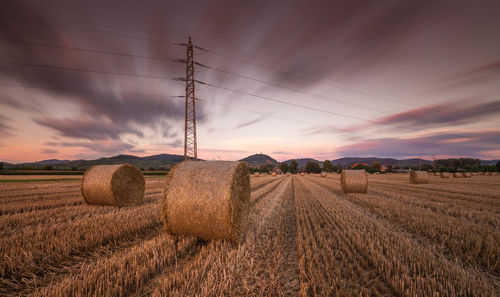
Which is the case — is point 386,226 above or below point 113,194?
below

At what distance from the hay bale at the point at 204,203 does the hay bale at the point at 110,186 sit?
429 centimetres

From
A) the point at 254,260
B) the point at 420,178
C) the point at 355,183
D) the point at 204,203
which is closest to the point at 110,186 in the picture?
the point at 204,203

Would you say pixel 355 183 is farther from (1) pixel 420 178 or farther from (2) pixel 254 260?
(1) pixel 420 178

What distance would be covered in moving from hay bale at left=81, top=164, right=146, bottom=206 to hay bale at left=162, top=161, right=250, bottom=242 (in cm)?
429

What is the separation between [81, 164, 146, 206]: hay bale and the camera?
22.5 feet

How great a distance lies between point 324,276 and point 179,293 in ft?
6.31

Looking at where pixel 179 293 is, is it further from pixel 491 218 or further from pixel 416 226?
pixel 491 218

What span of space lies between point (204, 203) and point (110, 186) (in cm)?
514

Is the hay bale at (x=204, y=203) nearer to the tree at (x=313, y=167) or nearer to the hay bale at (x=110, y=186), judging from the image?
the hay bale at (x=110, y=186)

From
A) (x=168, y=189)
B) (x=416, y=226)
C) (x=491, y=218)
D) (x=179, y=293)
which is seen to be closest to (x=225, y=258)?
(x=179, y=293)

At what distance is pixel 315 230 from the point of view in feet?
15.0

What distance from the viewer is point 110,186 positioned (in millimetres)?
6809

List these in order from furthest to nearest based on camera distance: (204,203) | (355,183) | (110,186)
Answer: (355,183)
(110,186)
(204,203)

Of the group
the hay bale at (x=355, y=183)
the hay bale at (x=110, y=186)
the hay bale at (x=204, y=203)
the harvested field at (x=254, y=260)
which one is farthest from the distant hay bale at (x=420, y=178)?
the hay bale at (x=110, y=186)
